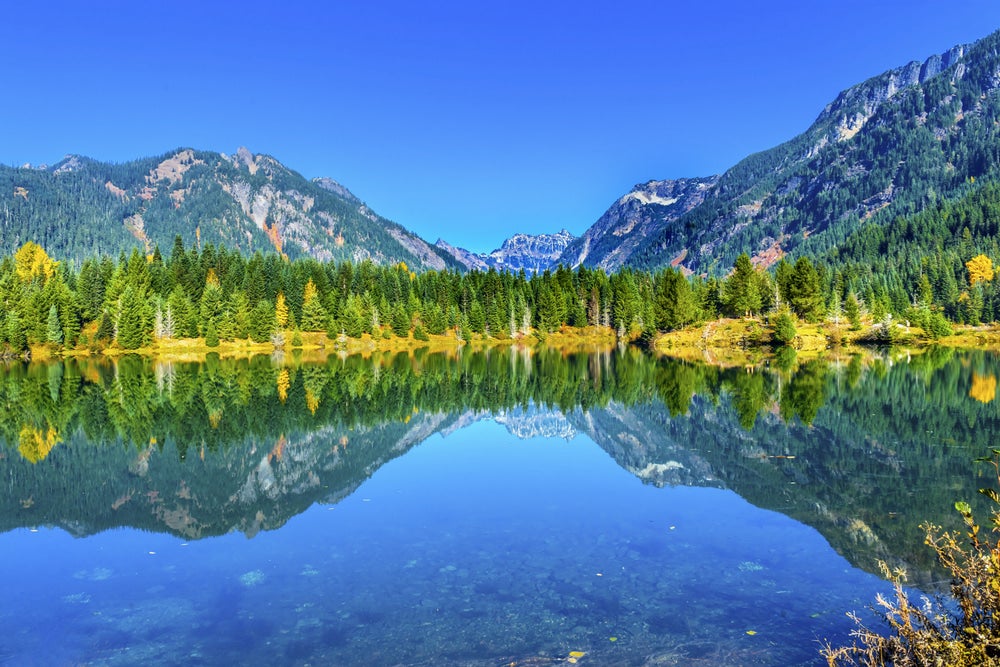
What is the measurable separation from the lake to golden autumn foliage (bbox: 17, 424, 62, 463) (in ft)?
0.86

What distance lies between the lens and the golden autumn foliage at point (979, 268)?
15125cm

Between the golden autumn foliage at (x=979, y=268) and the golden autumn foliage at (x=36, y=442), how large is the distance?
184 metres

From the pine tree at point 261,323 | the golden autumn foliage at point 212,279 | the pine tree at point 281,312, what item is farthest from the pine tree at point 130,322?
the pine tree at point 281,312

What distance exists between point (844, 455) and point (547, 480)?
12.2 meters

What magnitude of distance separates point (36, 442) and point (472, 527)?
1015 inches

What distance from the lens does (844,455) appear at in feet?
81.5

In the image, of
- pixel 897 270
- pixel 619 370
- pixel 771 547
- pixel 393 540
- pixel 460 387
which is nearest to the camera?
pixel 771 547

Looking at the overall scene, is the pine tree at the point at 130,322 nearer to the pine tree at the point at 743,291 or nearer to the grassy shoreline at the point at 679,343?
the grassy shoreline at the point at 679,343

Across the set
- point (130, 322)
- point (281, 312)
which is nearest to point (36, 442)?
point (130, 322)

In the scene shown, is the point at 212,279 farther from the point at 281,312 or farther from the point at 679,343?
the point at 679,343

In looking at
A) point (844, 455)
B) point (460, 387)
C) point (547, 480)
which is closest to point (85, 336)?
point (460, 387)

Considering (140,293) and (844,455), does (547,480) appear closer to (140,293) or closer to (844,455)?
(844,455)

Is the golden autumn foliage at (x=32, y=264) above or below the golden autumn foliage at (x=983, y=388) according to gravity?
above

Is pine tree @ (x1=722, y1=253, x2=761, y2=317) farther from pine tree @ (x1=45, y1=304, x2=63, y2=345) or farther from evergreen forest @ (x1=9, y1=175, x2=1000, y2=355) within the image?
pine tree @ (x1=45, y1=304, x2=63, y2=345)
